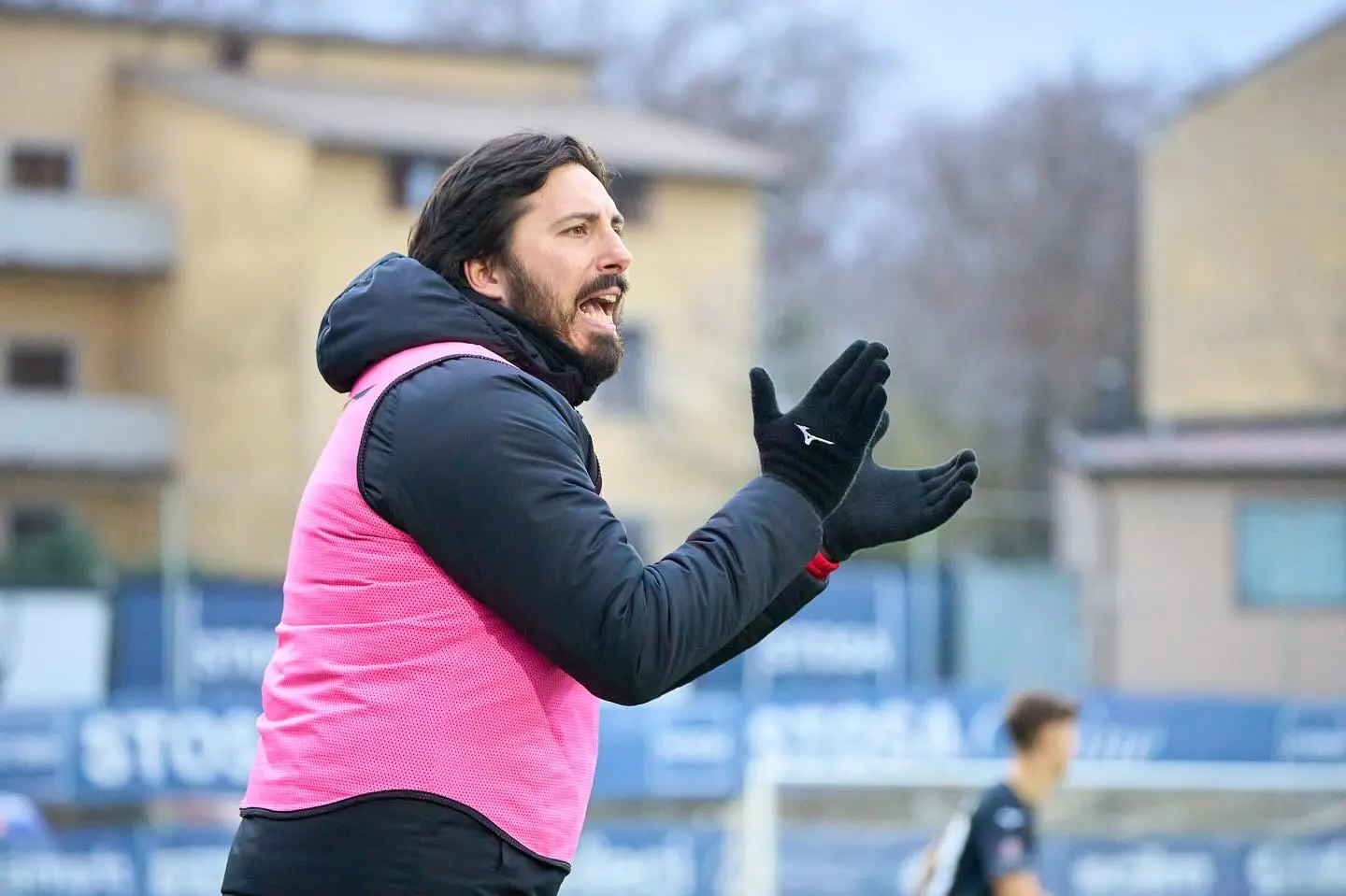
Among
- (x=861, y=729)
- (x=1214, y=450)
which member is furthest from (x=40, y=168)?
(x=861, y=729)

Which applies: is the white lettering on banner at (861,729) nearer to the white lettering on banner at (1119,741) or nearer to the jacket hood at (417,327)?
the white lettering on banner at (1119,741)

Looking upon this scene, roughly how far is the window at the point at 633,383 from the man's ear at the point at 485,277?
2626 centimetres

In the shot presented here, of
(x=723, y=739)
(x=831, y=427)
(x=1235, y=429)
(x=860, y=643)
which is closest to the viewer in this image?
(x=831, y=427)

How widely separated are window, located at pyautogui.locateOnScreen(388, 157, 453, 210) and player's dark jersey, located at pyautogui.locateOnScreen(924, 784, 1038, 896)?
22959 mm

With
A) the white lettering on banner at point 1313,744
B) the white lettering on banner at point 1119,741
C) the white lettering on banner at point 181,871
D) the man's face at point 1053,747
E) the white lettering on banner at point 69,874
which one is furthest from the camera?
the white lettering on banner at point 1119,741

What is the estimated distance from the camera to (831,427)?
2.24m

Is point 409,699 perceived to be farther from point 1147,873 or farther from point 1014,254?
point 1014,254

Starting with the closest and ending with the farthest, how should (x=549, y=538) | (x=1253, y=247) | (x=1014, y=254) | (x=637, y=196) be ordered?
(x=549, y=538) < (x=637, y=196) < (x=1253, y=247) < (x=1014, y=254)

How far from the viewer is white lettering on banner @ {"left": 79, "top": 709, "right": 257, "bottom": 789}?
14531 millimetres

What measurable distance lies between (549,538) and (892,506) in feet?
1.73

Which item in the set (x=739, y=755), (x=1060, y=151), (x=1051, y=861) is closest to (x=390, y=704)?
(x=1051, y=861)

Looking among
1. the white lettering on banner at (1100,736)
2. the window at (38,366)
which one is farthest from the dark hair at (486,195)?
the window at (38,366)

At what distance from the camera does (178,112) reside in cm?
2983

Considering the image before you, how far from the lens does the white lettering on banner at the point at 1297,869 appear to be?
31.4 ft
